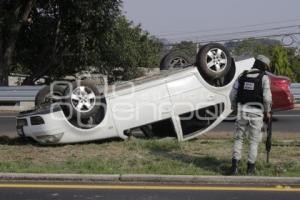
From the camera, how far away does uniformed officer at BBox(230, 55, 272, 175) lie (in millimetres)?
7547

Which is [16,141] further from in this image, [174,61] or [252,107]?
[252,107]

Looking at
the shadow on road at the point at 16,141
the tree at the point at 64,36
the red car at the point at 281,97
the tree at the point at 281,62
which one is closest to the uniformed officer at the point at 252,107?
the shadow on road at the point at 16,141

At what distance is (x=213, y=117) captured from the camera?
385 inches

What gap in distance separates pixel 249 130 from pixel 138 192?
183 centimetres

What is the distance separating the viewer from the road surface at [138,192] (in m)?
6.57

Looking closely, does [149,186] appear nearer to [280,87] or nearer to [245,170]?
[245,170]

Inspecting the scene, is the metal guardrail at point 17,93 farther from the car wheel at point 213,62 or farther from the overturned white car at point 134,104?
the car wheel at point 213,62

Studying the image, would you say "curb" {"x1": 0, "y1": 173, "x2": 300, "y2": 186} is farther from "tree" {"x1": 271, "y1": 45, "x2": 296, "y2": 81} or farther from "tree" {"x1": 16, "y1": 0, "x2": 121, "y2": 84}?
"tree" {"x1": 271, "y1": 45, "x2": 296, "y2": 81}

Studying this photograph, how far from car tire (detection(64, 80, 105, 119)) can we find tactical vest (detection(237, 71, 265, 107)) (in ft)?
8.30

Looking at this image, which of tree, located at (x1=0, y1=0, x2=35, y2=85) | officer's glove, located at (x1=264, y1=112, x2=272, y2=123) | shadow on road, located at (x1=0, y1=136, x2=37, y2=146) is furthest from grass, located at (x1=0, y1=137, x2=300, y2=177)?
tree, located at (x1=0, y1=0, x2=35, y2=85)

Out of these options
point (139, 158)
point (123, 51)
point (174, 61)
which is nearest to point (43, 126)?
point (139, 158)

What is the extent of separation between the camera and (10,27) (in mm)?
22531

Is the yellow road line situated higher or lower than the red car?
lower

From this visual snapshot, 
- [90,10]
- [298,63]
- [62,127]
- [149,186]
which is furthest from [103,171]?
[298,63]
